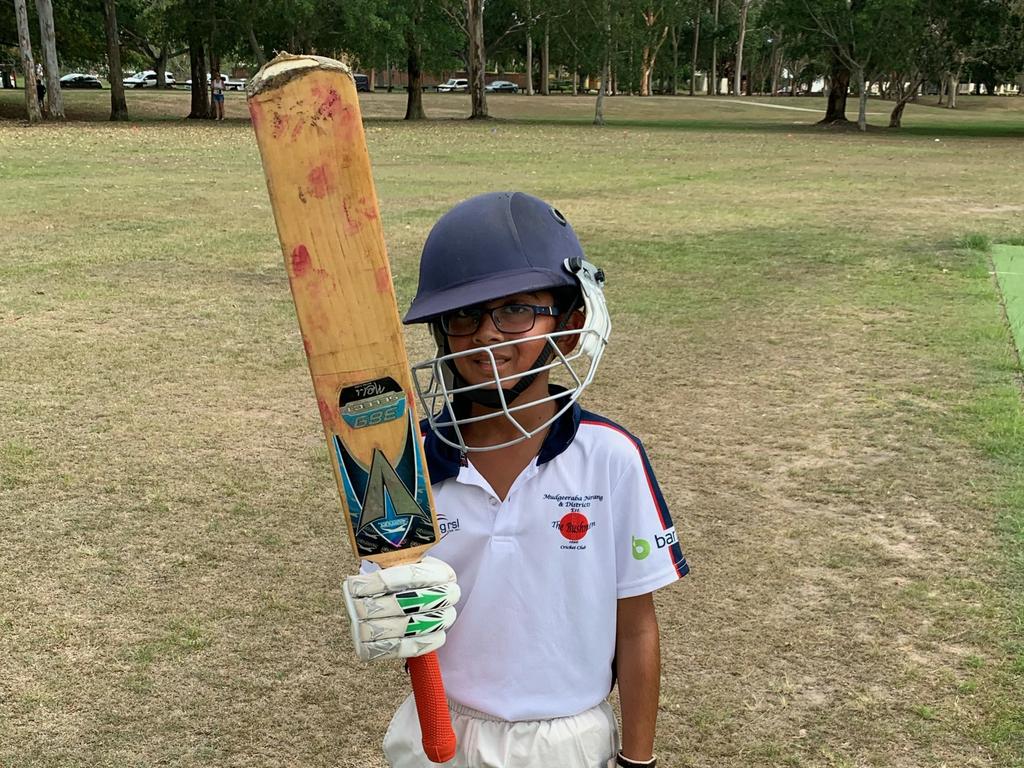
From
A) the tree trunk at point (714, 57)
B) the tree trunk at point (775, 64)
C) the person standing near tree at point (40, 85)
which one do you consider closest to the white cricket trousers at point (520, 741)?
the person standing near tree at point (40, 85)

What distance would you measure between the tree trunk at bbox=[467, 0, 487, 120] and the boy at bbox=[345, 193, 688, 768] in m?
39.8

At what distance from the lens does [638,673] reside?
69.8 inches

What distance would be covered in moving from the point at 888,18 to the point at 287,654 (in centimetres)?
3311

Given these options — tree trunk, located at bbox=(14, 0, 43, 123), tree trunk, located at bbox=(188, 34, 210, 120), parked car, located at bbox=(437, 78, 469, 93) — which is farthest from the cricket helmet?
parked car, located at bbox=(437, 78, 469, 93)

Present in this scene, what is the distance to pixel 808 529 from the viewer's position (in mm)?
4145

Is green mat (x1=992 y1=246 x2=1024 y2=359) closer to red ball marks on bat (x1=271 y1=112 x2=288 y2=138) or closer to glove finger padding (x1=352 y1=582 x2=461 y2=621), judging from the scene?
glove finger padding (x1=352 y1=582 x2=461 y2=621)

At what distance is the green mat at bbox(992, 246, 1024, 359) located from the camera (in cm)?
732

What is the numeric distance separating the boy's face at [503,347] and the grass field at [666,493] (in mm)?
1489

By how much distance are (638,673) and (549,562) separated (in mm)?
250

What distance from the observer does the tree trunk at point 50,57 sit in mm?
30891

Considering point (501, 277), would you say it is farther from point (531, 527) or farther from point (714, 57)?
point (714, 57)

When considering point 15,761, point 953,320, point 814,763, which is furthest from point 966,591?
point 953,320

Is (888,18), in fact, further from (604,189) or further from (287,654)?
(287,654)

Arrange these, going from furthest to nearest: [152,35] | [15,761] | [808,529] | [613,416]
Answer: [152,35]
[613,416]
[808,529]
[15,761]
